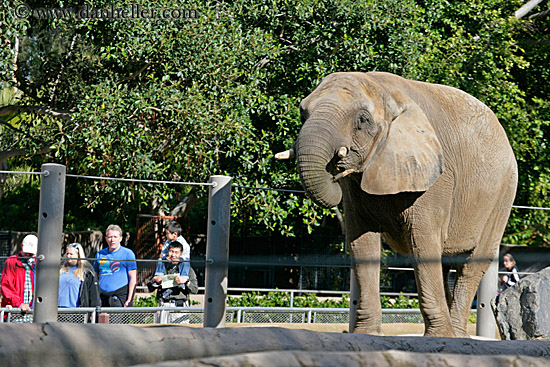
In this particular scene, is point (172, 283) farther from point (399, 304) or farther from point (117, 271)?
point (399, 304)

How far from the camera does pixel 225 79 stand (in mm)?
→ 12500

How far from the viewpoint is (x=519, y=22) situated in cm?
1583

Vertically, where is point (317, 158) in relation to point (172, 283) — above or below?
above

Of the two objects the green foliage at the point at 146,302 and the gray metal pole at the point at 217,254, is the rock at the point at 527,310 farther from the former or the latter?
the green foliage at the point at 146,302

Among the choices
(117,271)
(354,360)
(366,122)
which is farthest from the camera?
(117,271)

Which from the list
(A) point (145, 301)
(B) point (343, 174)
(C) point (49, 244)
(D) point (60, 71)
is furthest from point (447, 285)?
(D) point (60, 71)

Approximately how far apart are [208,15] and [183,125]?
1.83 m

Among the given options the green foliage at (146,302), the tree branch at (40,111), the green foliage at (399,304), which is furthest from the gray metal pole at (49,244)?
the tree branch at (40,111)

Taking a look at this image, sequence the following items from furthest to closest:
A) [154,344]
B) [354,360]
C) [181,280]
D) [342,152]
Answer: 1. [181,280]
2. [342,152]
3. [154,344]
4. [354,360]

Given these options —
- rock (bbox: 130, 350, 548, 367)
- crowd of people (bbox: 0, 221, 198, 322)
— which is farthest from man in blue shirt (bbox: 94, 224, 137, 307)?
rock (bbox: 130, 350, 548, 367)

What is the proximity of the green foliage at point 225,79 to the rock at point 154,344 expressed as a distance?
9.17 metres

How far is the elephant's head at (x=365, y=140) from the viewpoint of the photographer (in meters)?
4.47

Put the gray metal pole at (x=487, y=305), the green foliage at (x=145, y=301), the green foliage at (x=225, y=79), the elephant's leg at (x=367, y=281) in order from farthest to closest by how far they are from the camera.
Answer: the green foliage at (x=225, y=79) < the green foliage at (x=145, y=301) < the gray metal pole at (x=487, y=305) < the elephant's leg at (x=367, y=281)

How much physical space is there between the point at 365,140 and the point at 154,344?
2.54m
